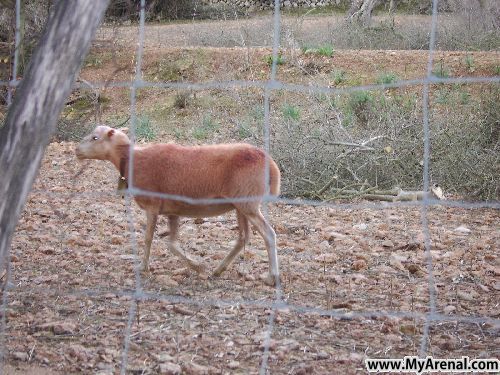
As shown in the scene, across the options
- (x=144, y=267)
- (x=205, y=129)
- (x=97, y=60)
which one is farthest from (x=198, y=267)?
(x=97, y=60)

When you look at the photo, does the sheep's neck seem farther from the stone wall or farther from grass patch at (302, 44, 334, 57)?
the stone wall

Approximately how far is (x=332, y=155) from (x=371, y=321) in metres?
3.72

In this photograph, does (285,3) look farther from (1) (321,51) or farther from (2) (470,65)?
(2) (470,65)

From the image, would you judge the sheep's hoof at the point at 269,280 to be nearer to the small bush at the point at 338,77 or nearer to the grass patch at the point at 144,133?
the grass patch at the point at 144,133

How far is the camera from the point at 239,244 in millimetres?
5770

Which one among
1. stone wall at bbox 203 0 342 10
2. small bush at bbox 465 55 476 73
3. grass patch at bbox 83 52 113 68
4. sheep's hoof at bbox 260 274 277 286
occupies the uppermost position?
sheep's hoof at bbox 260 274 277 286

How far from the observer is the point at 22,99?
3482 millimetres

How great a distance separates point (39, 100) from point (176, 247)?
2501mm

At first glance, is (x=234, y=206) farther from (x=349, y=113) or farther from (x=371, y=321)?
(x=349, y=113)

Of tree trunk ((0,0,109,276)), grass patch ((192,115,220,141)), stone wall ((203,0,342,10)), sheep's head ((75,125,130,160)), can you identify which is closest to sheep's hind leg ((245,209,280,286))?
sheep's head ((75,125,130,160))

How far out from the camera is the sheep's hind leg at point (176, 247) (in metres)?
5.68

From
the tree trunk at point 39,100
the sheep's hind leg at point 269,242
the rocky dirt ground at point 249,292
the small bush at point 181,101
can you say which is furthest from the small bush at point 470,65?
the tree trunk at point 39,100

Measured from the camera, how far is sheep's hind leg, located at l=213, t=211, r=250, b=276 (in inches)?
225

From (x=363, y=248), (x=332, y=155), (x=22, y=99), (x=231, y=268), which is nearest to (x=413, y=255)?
(x=363, y=248)
